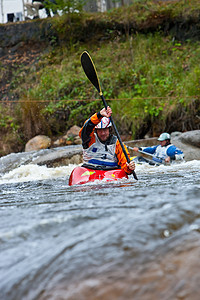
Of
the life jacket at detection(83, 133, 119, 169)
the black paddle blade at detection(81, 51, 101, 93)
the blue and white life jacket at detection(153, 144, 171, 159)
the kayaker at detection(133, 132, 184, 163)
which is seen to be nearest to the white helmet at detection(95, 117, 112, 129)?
the life jacket at detection(83, 133, 119, 169)

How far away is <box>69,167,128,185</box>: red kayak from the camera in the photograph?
412cm

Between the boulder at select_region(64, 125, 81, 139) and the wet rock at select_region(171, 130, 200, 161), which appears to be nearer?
the wet rock at select_region(171, 130, 200, 161)

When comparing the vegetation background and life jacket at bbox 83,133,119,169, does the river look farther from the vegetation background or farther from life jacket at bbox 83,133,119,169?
the vegetation background

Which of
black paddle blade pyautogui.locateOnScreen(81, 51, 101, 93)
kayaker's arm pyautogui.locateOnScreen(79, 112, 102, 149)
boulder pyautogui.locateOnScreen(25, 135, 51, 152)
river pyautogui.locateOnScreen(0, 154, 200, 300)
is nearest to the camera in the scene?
river pyautogui.locateOnScreen(0, 154, 200, 300)

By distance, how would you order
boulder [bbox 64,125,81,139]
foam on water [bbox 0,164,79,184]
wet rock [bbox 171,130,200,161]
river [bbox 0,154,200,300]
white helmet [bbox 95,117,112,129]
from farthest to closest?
boulder [bbox 64,125,81,139] < wet rock [bbox 171,130,200,161] < foam on water [bbox 0,164,79,184] < white helmet [bbox 95,117,112,129] < river [bbox 0,154,200,300]

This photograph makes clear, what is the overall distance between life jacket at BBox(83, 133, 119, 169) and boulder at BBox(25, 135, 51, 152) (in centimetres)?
632

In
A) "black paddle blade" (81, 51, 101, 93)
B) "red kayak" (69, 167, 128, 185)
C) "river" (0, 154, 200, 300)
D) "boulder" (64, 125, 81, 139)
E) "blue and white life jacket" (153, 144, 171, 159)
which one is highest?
"black paddle blade" (81, 51, 101, 93)

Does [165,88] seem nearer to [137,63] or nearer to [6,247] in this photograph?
[137,63]

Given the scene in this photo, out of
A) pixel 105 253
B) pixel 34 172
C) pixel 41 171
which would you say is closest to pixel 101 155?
pixel 41 171

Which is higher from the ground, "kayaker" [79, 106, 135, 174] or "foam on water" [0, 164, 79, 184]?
"kayaker" [79, 106, 135, 174]

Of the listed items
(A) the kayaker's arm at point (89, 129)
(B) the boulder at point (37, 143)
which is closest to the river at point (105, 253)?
(A) the kayaker's arm at point (89, 129)

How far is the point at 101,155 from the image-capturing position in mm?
4590

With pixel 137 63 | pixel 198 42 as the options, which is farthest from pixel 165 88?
pixel 198 42

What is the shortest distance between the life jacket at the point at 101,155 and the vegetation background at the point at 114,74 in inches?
212
